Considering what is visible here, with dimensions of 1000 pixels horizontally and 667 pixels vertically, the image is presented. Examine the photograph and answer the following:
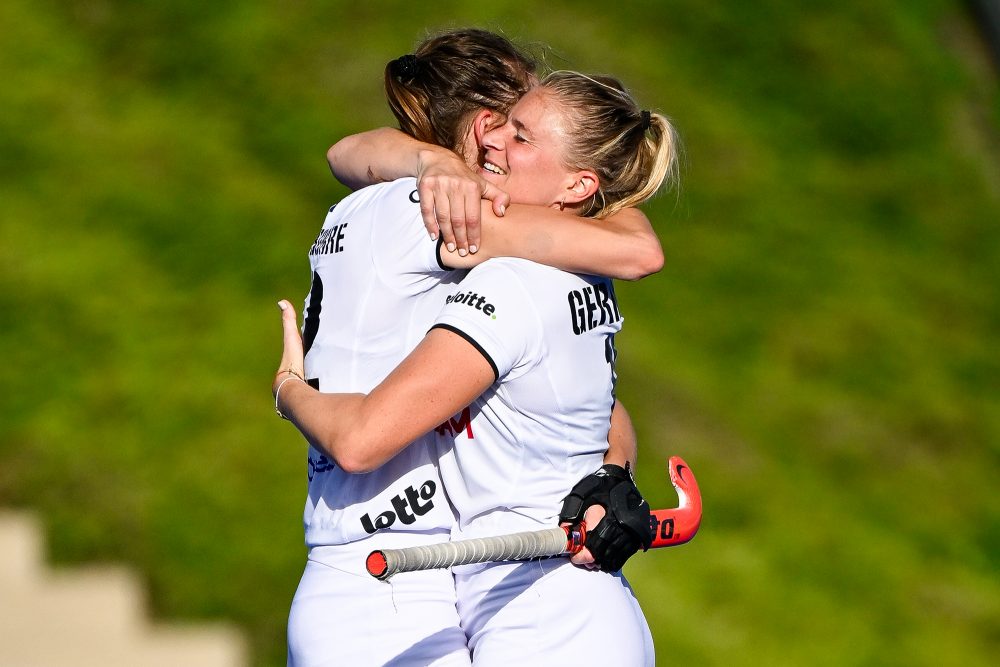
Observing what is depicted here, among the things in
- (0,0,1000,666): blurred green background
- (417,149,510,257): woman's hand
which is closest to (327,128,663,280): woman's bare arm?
(417,149,510,257): woman's hand

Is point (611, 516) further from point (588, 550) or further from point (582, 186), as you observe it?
A: point (582, 186)

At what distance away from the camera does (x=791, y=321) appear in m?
8.29

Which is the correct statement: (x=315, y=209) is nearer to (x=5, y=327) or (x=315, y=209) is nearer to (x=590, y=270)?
(x=5, y=327)

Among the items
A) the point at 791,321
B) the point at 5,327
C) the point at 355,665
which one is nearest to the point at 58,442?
the point at 5,327

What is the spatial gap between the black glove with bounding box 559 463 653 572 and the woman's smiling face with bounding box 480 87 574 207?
68 cm

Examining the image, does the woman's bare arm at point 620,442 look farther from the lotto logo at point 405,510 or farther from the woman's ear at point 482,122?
the woman's ear at point 482,122

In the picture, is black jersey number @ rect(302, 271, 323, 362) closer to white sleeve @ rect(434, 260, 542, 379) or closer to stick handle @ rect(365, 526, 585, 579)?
white sleeve @ rect(434, 260, 542, 379)

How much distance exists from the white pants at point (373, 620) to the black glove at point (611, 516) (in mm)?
352

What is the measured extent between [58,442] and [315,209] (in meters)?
2.28

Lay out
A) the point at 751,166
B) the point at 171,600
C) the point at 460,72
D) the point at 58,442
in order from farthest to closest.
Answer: the point at 751,166, the point at 58,442, the point at 171,600, the point at 460,72

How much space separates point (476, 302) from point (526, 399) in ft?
0.84

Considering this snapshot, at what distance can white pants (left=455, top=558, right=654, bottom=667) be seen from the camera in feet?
8.77

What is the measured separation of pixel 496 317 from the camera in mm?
2574

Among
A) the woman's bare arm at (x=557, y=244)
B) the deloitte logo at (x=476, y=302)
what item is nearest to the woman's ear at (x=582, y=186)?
the woman's bare arm at (x=557, y=244)
